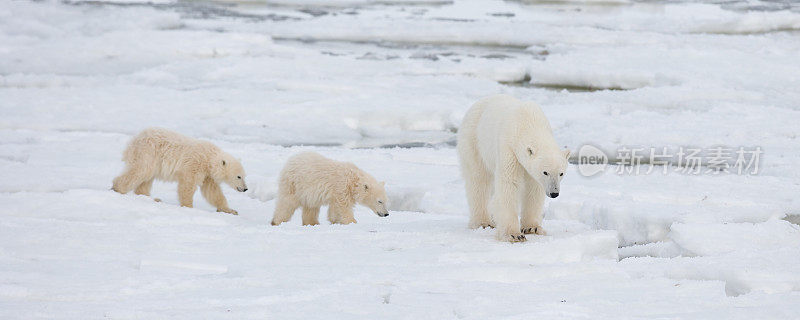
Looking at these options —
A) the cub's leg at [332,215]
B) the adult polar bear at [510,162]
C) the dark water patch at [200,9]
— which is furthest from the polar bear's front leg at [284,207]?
the dark water patch at [200,9]

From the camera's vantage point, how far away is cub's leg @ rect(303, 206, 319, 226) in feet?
23.1

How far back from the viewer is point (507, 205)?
519 cm

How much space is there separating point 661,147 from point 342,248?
208 inches

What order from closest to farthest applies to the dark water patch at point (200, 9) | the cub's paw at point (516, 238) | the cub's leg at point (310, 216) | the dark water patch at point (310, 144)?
the cub's paw at point (516, 238) → the cub's leg at point (310, 216) → the dark water patch at point (310, 144) → the dark water patch at point (200, 9)

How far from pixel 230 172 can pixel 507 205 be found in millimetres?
3073

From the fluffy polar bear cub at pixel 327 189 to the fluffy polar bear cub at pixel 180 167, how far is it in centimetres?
71

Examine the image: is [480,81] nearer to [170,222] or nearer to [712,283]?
[170,222]

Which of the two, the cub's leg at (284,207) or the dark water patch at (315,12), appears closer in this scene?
the cub's leg at (284,207)

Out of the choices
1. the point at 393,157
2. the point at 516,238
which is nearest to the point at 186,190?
the point at 393,157

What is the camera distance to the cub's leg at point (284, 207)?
A: 6832 mm

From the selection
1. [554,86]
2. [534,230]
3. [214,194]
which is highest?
[534,230]

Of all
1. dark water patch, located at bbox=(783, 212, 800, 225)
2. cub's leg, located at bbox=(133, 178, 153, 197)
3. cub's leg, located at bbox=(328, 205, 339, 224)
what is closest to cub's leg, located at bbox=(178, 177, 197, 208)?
cub's leg, located at bbox=(133, 178, 153, 197)

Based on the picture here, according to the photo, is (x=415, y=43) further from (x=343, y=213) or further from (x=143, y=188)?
(x=343, y=213)

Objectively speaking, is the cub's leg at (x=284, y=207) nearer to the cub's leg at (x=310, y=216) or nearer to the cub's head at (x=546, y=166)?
the cub's leg at (x=310, y=216)
